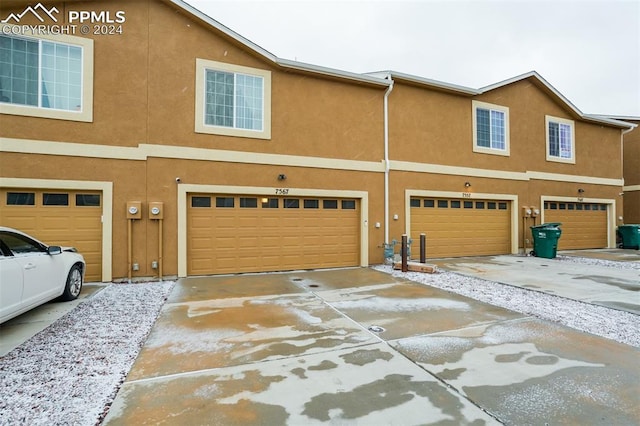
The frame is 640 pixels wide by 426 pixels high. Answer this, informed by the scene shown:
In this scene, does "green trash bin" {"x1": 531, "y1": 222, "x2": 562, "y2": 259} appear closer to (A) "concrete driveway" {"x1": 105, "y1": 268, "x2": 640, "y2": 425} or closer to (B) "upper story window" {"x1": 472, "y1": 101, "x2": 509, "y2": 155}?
(B) "upper story window" {"x1": 472, "y1": 101, "x2": 509, "y2": 155}

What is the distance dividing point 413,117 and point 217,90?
627 centimetres

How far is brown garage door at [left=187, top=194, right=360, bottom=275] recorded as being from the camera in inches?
329

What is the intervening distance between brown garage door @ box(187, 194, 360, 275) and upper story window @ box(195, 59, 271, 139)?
183 centimetres

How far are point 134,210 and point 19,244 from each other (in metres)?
2.83

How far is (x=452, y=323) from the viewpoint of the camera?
466 centimetres

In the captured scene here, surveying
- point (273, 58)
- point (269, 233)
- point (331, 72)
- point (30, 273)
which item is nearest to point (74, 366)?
point (30, 273)

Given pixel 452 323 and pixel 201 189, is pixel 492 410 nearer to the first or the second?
pixel 452 323

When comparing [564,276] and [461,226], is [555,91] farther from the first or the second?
[564,276]

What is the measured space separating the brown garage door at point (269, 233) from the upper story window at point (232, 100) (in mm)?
1835

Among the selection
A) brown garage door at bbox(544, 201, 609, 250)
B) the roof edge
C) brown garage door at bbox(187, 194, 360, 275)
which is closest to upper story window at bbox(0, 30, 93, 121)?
brown garage door at bbox(187, 194, 360, 275)

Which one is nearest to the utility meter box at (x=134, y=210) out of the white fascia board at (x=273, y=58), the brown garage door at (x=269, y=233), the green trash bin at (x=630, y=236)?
the brown garage door at (x=269, y=233)

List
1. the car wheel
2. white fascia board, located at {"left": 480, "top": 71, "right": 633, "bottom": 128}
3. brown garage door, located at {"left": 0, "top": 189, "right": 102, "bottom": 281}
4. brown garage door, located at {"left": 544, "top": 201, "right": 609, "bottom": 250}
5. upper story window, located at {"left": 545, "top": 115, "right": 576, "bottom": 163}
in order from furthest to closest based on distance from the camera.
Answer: brown garage door, located at {"left": 544, "top": 201, "right": 609, "bottom": 250}, upper story window, located at {"left": 545, "top": 115, "right": 576, "bottom": 163}, white fascia board, located at {"left": 480, "top": 71, "right": 633, "bottom": 128}, brown garage door, located at {"left": 0, "top": 189, "right": 102, "bottom": 281}, the car wheel

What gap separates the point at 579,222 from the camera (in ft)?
46.5

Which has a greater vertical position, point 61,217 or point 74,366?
point 61,217
